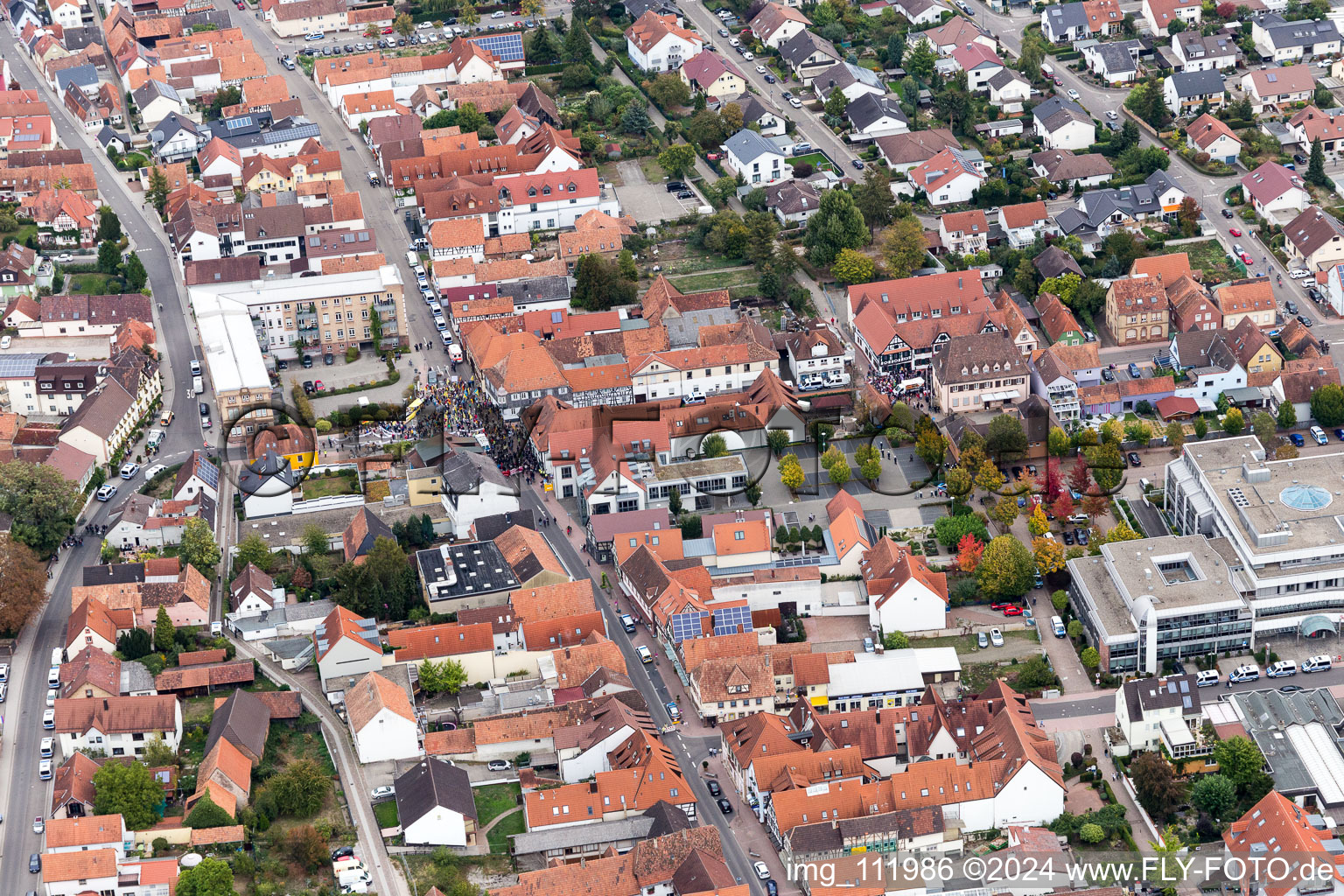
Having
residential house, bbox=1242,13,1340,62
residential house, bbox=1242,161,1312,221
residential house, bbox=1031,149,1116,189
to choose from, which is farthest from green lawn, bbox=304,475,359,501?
residential house, bbox=1242,13,1340,62

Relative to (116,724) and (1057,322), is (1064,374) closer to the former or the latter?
(1057,322)

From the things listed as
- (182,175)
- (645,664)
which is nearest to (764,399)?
(645,664)

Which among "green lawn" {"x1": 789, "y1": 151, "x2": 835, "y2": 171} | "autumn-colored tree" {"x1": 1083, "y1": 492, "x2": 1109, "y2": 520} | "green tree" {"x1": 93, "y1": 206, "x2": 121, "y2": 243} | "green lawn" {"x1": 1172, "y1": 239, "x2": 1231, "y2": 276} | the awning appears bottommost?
"green lawn" {"x1": 1172, "y1": 239, "x2": 1231, "y2": 276}

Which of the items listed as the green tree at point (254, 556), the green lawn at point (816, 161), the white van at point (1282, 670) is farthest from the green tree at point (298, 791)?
the green lawn at point (816, 161)

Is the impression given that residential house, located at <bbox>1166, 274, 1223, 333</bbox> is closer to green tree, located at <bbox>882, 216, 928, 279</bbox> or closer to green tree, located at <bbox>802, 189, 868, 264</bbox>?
green tree, located at <bbox>882, 216, 928, 279</bbox>

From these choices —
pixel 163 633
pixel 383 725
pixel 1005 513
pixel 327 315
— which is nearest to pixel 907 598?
pixel 1005 513

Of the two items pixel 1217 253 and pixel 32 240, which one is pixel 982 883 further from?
pixel 32 240
